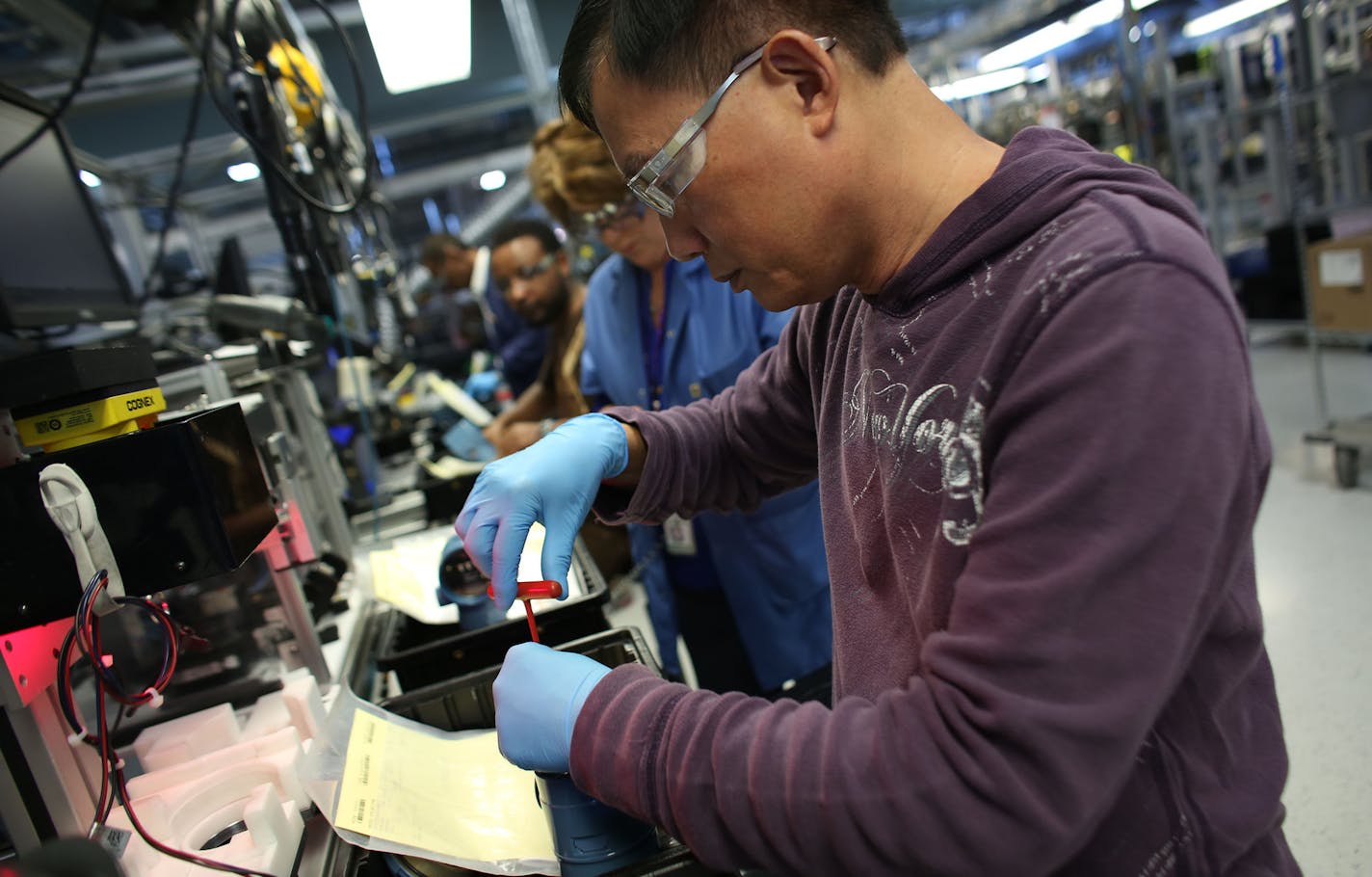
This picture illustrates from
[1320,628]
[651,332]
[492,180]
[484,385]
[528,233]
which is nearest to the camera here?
[651,332]

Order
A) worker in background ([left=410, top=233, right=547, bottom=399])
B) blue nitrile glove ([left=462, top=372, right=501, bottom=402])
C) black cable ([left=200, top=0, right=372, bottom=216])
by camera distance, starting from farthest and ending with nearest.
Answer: blue nitrile glove ([left=462, top=372, right=501, bottom=402])
worker in background ([left=410, top=233, right=547, bottom=399])
black cable ([left=200, top=0, right=372, bottom=216])

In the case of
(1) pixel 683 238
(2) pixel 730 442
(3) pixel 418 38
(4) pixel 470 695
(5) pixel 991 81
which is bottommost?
(4) pixel 470 695

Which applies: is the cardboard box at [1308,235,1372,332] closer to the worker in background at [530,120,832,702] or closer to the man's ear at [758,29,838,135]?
the worker in background at [530,120,832,702]

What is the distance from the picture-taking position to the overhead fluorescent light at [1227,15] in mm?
8234

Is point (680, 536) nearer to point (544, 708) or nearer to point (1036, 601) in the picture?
point (544, 708)

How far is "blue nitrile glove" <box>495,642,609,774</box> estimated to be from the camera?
73 cm

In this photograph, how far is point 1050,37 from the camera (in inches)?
335

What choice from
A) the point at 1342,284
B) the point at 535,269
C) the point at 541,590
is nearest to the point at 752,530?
the point at 541,590

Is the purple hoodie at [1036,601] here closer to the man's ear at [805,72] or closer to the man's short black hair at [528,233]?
the man's ear at [805,72]

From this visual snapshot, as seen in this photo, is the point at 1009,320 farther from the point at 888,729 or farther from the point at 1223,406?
the point at 888,729

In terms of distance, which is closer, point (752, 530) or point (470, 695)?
point (470, 695)

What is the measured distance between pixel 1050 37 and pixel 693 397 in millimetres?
8725

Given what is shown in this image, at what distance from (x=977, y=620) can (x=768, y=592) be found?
122cm

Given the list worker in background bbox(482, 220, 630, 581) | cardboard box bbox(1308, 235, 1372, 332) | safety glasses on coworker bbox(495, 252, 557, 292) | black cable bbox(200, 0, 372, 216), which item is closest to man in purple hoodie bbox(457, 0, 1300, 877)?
black cable bbox(200, 0, 372, 216)
